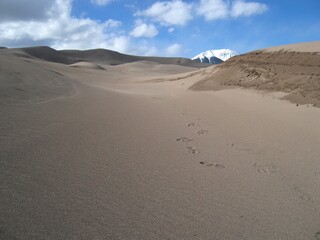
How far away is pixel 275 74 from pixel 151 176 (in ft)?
28.3

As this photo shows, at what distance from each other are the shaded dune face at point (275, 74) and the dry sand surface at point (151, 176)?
304cm

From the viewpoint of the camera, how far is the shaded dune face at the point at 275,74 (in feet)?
28.7

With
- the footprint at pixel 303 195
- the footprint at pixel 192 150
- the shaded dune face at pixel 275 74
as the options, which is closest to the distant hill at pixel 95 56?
the shaded dune face at pixel 275 74

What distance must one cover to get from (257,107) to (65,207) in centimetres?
631

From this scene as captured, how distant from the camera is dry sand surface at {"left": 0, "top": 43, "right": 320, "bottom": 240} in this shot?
228cm

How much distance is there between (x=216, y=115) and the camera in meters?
6.77

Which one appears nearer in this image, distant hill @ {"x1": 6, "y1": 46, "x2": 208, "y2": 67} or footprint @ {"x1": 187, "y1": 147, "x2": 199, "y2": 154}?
footprint @ {"x1": 187, "y1": 147, "x2": 199, "y2": 154}

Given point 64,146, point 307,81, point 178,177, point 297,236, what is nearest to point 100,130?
point 64,146

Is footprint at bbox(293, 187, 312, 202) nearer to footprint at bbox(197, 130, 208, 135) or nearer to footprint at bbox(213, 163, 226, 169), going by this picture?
footprint at bbox(213, 163, 226, 169)

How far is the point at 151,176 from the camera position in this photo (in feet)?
10.4

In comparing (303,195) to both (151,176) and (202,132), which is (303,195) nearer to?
(151,176)

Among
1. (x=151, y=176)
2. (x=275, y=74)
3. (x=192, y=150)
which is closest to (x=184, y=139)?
(x=192, y=150)

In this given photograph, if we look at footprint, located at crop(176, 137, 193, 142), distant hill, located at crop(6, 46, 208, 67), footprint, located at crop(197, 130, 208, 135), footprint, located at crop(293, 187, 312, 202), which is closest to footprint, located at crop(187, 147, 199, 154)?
footprint, located at crop(176, 137, 193, 142)

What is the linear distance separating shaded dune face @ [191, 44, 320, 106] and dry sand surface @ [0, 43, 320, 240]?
9.97 feet
